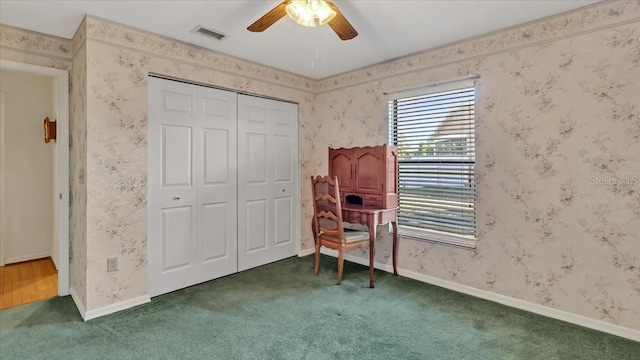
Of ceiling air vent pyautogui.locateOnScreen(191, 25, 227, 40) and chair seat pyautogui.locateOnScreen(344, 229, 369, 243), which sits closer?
ceiling air vent pyautogui.locateOnScreen(191, 25, 227, 40)

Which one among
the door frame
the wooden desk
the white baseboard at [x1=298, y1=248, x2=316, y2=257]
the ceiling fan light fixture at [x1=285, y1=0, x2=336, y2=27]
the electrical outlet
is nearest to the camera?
the ceiling fan light fixture at [x1=285, y1=0, x2=336, y2=27]

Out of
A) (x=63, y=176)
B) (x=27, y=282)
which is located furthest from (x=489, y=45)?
(x=27, y=282)

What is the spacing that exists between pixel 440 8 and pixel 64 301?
3905 millimetres

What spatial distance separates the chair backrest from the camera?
308 cm

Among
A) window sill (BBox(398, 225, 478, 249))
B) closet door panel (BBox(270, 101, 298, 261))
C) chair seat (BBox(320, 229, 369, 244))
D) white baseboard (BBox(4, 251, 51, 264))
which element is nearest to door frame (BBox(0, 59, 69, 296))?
white baseboard (BBox(4, 251, 51, 264))

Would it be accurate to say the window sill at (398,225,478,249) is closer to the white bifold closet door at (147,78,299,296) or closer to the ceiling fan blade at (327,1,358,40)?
the white bifold closet door at (147,78,299,296)

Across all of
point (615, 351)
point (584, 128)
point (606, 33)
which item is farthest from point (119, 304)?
point (606, 33)

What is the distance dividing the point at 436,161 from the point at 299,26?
5.90 ft

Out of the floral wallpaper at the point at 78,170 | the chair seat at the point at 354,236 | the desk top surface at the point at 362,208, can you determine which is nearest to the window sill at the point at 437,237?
the desk top surface at the point at 362,208

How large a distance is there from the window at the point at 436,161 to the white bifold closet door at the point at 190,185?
72.5 inches

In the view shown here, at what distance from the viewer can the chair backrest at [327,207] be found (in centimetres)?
308

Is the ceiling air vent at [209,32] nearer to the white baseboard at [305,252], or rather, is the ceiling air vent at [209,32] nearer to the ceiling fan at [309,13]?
the ceiling fan at [309,13]

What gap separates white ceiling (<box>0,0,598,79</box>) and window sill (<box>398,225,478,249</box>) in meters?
1.82

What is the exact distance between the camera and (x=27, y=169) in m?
3.90
